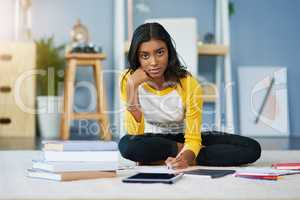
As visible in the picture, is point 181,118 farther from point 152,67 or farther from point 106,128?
point 106,128

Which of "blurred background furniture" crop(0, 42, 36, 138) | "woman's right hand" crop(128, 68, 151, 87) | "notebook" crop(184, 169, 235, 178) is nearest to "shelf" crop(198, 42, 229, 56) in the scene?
"blurred background furniture" crop(0, 42, 36, 138)

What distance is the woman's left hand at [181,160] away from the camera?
2.11m

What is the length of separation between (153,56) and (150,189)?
2.47 feet

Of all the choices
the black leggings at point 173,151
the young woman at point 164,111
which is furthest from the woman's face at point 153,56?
the black leggings at point 173,151

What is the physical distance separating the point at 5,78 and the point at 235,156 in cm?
269

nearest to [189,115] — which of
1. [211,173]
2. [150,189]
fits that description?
[211,173]

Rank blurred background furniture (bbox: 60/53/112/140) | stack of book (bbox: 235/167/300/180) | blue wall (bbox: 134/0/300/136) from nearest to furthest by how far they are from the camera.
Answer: stack of book (bbox: 235/167/300/180)
blurred background furniture (bbox: 60/53/112/140)
blue wall (bbox: 134/0/300/136)

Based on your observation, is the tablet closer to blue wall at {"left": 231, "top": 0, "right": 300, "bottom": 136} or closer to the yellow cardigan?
the yellow cardigan

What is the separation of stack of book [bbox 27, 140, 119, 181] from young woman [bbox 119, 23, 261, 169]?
0.37 metres

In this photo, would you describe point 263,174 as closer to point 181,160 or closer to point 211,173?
point 211,173

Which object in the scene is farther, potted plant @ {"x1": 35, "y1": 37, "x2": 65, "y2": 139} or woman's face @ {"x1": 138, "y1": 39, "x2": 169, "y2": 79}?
potted plant @ {"x1": 35, "y1": 37, "x2": 65, "y2": 139}

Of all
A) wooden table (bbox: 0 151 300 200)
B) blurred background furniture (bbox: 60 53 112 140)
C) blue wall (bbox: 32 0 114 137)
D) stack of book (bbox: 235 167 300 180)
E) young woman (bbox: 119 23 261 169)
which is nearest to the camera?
wooden table (bbox: 0 151 300 200)

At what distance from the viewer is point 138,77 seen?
89.4 inches

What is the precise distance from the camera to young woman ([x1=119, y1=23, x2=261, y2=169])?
2238 mm
